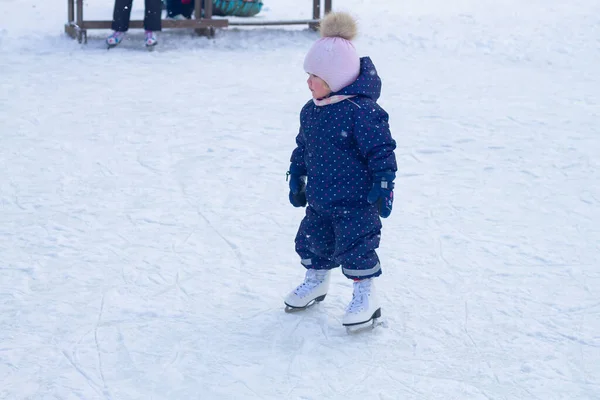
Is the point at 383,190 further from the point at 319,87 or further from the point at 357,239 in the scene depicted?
the point at 319,87

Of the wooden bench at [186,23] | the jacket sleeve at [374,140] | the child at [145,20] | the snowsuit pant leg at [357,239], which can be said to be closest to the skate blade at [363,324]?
the snowsuit pant leg at [357,239]

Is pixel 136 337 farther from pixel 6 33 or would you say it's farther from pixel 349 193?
pixel 6 33

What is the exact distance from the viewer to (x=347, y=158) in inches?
126

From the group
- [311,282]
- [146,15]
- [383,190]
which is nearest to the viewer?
[383,190]

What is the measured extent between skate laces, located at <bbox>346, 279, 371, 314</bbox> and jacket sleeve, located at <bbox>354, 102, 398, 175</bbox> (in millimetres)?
478

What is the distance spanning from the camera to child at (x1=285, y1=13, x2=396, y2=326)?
312 centimetres

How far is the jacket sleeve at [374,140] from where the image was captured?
10.2 ft

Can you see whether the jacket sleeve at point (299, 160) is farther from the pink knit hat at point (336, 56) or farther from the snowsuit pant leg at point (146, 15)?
the snowsuit pant leg at point (146, 15)

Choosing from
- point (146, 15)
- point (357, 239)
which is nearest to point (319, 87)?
point (357, 239)

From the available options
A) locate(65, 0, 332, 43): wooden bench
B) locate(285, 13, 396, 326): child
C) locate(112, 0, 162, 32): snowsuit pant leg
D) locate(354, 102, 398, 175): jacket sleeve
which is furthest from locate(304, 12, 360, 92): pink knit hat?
locate(65, 0, 332, 43): wooden bench

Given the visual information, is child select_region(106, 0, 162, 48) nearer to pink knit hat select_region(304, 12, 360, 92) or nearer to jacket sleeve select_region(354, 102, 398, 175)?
pink knit hat select_region(304, 12, 360, 92)

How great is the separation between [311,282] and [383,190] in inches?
25.2

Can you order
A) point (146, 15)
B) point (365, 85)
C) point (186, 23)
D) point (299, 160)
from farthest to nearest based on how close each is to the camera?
point (186, 23) < point (146, 15) < point (299, 160) < point (365, 85)

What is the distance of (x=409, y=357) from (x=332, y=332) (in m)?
0.35
